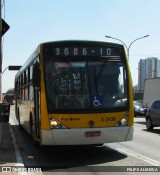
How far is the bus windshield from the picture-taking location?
10.8 m

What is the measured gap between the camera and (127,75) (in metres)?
11.3

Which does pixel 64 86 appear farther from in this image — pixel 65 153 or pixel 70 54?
pixel 65 153

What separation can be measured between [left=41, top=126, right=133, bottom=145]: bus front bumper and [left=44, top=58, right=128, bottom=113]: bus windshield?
543mm

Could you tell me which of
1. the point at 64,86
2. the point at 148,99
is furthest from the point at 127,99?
the point at 148,99

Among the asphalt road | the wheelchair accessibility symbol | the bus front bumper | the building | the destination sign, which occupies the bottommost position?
the asphalt road

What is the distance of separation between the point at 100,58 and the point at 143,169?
3222 millimetres

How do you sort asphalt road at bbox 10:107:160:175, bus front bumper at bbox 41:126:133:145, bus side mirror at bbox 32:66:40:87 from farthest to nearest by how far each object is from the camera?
bus side mirror at bbox 32:66:40:87, bus front bumper at bbox 41:126:133:145, asphalt road at bbox 10:107:160:175

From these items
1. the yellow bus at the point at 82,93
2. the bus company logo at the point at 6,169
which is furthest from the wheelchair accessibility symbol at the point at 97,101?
the bus company logo at the point at 6,169

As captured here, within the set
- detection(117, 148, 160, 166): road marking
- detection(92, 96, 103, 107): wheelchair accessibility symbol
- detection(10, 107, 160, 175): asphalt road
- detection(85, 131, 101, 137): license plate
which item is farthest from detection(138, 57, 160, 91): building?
detection(85, 131, 101, 137): license plate

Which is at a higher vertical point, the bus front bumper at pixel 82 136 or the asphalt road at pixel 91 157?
the bus front bumper at pixel 82 136

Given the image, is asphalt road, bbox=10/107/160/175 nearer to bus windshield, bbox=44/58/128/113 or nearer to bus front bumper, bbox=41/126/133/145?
bus front bumper, bbox=41/126/133/145

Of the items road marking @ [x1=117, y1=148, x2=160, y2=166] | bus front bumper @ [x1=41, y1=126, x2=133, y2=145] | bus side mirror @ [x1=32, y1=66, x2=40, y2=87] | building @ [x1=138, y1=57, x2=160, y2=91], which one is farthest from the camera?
building @ [x1=138, y1=57, x2=160, y2=91]

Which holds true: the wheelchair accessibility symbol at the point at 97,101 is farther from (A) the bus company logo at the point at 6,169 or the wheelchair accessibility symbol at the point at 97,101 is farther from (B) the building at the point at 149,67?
(B) the building at the point at 149,67

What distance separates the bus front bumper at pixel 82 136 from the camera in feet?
34.3
